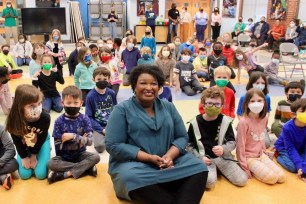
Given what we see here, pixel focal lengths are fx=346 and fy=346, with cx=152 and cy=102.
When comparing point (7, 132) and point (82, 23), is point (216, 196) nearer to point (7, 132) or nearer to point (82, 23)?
point (7, 132)

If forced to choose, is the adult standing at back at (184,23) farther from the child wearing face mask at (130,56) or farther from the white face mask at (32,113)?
the white face mask at (32,113)

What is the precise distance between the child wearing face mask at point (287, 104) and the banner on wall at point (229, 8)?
13506 millimetres

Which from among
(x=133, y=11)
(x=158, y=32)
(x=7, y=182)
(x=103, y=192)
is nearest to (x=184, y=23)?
(x=158, y=32)

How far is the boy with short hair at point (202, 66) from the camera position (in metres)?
8.34

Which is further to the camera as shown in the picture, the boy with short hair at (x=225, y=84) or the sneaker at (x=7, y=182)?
the boy with short hair at (x=225, y=84)

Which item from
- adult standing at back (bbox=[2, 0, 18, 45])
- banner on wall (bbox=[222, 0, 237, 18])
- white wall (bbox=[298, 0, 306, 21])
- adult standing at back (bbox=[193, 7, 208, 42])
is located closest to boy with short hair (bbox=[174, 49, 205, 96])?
white wall (bbox=[298, 0, 306, 21])

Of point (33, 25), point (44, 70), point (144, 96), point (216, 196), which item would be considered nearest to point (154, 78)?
point (144, 96)

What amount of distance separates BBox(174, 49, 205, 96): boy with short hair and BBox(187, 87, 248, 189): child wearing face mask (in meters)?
3.60

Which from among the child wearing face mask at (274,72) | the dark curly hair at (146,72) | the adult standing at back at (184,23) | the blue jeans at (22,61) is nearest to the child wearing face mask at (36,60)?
the dark curly hair at (146,72)

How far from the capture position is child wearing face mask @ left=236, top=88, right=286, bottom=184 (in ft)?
11.7

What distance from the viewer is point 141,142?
3045mm

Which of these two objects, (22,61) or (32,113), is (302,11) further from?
(32,113)

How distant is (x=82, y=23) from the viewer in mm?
16969

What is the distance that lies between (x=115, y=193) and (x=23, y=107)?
3.98ft
